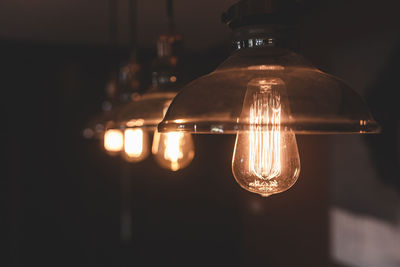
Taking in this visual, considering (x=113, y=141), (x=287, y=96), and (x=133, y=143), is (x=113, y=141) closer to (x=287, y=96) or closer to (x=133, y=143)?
(x=133, y=143)

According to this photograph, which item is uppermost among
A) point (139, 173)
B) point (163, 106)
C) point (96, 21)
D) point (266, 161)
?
point (96, 21)

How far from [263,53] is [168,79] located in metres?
0.37

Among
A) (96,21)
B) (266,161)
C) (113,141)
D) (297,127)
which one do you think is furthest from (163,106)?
(96,21)

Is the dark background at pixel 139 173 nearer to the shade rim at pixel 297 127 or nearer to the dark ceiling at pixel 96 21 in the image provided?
the dark ceiling at pixel 96 21

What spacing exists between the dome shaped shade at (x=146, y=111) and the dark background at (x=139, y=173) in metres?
1.19

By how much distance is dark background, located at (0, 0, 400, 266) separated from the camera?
193 centimetres

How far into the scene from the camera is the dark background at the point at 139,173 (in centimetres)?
193

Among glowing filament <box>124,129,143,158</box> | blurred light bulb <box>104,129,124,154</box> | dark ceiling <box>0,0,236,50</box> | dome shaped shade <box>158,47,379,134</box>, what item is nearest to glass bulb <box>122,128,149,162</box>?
glowing filament <box>124,129,143,158</box>

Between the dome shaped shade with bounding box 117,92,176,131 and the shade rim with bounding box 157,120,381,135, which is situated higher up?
the dome shaped shade with bounding box 117,92,176,131

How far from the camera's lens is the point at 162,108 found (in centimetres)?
78

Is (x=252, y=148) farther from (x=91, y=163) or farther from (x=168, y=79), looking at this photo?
(x=91, y=163)

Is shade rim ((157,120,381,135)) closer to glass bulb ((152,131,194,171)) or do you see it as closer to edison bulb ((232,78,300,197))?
edison bulb ((232,78,300,197))

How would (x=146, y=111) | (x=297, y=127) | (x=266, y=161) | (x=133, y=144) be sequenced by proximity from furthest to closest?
1. (x=133, y=144)
2. (x=146, y=111)
3. (x=266, y=161)
4. (x=297, y=127)

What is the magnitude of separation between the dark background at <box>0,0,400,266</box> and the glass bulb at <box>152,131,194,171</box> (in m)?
1.02
